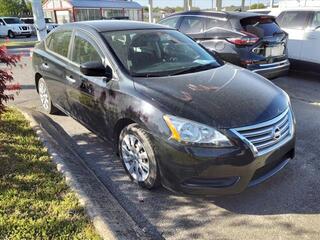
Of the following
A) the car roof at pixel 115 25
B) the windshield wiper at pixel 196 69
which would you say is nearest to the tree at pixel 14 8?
the car roof at pixel 115 25

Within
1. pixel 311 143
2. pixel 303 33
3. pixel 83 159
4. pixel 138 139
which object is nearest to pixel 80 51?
pixel 83 159

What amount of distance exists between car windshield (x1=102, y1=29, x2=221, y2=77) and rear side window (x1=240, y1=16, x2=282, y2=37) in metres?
2.42

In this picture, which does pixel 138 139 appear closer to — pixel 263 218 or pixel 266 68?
pixel 263 218

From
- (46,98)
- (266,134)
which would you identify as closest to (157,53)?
(266,134)

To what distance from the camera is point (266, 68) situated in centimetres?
638

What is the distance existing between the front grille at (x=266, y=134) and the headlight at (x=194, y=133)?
16cm

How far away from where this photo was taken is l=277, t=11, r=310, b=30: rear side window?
805 cm

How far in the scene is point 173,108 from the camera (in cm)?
310

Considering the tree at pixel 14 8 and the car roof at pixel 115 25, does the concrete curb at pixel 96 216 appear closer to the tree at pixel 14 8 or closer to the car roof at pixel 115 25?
the car roof at pixel 115 25

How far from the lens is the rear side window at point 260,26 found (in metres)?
6.65

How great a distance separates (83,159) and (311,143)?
298 centimetres

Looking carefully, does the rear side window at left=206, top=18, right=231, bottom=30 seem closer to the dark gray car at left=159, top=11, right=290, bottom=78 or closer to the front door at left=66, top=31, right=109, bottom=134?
the dark gray car at left=159, top=11, right=290, bottom=78

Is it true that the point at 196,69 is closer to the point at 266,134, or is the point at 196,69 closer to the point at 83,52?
the point at 266,134

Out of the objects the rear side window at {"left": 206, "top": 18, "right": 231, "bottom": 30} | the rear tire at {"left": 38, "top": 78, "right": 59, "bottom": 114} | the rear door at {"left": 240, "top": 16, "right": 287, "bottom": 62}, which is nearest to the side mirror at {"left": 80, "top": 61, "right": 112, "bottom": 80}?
the rear tire at {"left": 38, "top": 78, "right": 59, "bottom": 114}
